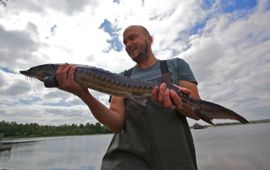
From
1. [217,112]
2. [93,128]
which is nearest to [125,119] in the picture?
[217,112]

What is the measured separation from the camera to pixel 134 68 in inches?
187

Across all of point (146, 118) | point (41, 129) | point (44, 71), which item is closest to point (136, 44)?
point (146, 118)

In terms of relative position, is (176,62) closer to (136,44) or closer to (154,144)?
(136,44)

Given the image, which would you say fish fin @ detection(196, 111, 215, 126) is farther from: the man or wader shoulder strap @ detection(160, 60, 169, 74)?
wader shoulder strap @ detection(160, 60, 169, 74)

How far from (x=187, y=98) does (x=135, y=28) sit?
156 centimetres

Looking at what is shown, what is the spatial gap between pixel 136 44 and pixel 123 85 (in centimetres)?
73

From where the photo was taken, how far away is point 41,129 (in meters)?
180

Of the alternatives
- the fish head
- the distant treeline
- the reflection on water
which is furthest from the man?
the distant treeline

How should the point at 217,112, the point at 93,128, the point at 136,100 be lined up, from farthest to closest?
the point at 93,128 < the point at 136,100 < the point at 217,112

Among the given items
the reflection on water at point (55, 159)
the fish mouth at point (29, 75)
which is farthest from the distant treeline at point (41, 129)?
the fish mouth at point (29, 75)

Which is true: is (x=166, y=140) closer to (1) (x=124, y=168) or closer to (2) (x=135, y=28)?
(1) (x=124, y=168)

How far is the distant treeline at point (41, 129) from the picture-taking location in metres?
164

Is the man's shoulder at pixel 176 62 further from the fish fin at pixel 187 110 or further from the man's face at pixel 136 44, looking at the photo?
the fish fin at pixel 187 110

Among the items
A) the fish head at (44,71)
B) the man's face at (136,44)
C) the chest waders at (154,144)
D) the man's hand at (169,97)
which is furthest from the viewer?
the man's face at (136,44)
